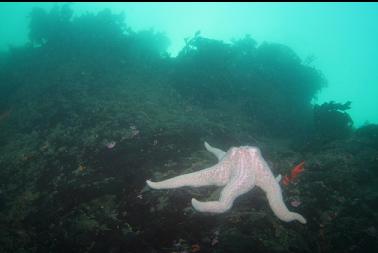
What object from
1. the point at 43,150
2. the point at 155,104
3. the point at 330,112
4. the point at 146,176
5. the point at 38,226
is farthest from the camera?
the point at 330,112

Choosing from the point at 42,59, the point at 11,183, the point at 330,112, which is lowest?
the point at 11,183

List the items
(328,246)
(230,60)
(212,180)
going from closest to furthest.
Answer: (328,246) < (212,180) < (230,60)

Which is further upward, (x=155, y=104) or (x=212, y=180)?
(x=155, y=104)

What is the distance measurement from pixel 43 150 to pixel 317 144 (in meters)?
7.67

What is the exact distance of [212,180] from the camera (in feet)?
13.3

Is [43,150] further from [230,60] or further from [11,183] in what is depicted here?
[230,60]

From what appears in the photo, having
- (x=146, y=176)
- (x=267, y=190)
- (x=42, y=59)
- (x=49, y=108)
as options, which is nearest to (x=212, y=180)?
(x=267, y=190)

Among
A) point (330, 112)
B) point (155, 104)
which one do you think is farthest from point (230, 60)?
point (155, 104)

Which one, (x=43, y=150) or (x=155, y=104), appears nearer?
(x=43, y=150)

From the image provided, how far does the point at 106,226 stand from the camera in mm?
3883

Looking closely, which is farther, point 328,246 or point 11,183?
point 11,183

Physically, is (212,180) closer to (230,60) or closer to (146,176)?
(146,176)

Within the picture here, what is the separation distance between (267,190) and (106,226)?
2.31 m

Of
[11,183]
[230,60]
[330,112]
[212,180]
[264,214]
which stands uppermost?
[230,60]
